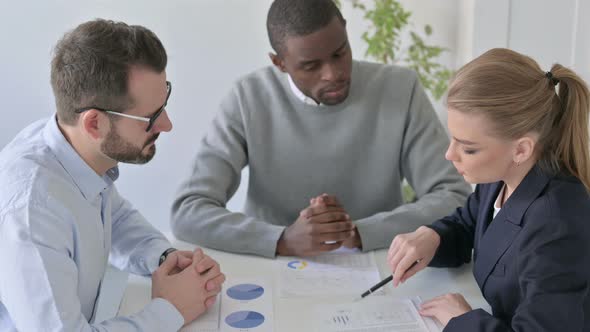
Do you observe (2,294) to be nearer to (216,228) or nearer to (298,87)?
(216,228)

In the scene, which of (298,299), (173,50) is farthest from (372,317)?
(173,50)

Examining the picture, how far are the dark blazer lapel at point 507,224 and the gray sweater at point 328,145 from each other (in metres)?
0.55

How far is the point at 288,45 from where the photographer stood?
1729 mm

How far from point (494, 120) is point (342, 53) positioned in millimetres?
695

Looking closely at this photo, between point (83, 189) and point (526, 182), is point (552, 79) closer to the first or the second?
point (526, 182)

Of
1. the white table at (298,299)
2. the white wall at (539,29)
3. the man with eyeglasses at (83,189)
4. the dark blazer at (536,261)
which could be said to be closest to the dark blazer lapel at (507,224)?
the dark blazer at (536,261)

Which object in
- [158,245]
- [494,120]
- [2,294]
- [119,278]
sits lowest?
[119,278]

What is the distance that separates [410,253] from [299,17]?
731 millimetres

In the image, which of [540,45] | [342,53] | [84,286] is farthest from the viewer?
[540,45]

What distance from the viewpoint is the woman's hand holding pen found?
4.40ft

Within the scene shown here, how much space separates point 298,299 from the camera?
1320mm

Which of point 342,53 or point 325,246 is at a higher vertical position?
point 342,53

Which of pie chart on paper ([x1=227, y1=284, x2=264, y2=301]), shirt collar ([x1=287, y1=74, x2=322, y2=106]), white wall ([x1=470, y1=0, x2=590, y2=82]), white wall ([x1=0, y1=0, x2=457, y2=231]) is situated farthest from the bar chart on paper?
white wall ([x1=0, y1=0, x2=457, y2=231])

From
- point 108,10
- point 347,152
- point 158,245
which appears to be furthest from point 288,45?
point 108,10
